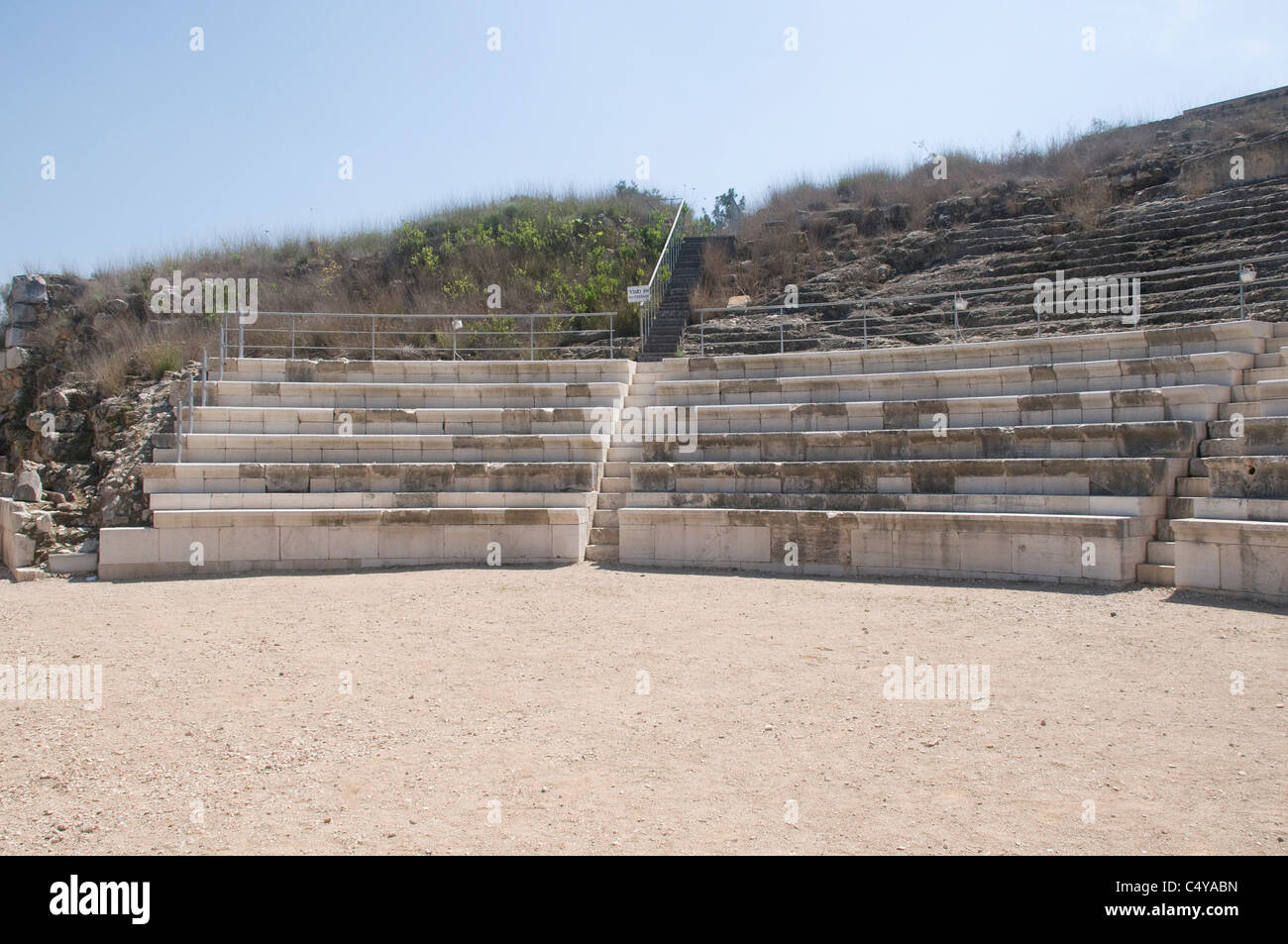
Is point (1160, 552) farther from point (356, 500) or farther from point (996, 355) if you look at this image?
point (356, 500)

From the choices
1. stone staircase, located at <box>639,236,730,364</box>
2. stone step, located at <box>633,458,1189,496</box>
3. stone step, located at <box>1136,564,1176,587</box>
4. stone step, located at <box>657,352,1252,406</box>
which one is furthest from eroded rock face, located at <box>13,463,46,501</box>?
stone step, located at <box>1136,564,1176,587</box>

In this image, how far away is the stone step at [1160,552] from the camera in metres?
8.71

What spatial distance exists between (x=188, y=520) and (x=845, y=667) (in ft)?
28.7

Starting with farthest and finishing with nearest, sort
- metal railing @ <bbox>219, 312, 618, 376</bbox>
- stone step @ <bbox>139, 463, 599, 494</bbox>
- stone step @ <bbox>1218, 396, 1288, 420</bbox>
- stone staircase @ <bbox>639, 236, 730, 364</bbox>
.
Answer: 1. metal railing @ <bbox>219, 312, 618, 376</bbox>
2. stone staircase @ <bbox>639, 236, 730, 364</bbox>
3. stone step @ <bbox>139, 463, 599, 494</bbox>
4. stone step @ <bbox>1218, 396, 1288, 420</bbox>

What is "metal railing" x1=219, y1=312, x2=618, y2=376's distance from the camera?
17.6 m

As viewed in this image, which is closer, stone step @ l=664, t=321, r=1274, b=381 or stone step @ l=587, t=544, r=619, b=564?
stone step @ l=664, t=321, r=1274, b=381

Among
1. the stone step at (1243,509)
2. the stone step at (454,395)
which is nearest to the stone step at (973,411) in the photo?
the stone step at (454,395)

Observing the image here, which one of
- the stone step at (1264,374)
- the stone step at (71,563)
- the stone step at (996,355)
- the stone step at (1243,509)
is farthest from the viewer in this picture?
the stone step at (71,563)

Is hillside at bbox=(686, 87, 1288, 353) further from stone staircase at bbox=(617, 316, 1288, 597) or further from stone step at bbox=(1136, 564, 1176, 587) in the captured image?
stone step at bbox=(1136, 564, 1176, 587)

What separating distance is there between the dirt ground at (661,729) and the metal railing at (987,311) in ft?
21.0

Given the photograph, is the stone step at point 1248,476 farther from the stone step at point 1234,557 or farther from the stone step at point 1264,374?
the stone step at point 1264,374

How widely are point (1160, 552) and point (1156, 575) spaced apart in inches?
10.3

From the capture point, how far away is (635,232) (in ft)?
76.1

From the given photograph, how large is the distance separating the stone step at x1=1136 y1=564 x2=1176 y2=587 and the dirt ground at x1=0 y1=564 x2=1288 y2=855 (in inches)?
12.9
